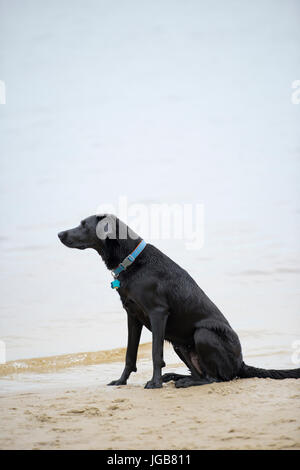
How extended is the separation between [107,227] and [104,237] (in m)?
0.12

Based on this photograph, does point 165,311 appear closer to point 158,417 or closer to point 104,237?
point 104,237

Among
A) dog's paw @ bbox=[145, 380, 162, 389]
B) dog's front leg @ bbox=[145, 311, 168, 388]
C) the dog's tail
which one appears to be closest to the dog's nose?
dog's front leg @ bbox=[145, 311, 168, 388]

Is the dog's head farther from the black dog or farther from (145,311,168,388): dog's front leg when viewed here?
(145,311,168,388): dog's front leg

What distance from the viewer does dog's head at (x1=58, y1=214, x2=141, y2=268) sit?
602cm

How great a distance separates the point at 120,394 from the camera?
5.44 metres

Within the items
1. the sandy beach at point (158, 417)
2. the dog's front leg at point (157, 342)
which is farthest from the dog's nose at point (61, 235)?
the sandy beach at point (158, 417)

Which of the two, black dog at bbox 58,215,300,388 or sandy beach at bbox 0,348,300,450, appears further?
black dog at bbox 58,215,300,388

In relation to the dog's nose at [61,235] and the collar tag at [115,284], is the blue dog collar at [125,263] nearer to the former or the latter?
the collar tag at [115,284]

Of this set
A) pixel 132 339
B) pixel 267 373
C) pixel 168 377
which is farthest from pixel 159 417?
pixel 267 373

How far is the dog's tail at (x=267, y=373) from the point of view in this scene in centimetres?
601

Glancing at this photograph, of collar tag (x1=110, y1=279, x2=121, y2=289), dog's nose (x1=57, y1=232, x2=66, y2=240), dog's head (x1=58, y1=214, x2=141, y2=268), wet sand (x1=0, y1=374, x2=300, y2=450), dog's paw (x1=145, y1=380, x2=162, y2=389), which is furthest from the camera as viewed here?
dog's nose (x1=57, y1=232, x2=66, y2=240)

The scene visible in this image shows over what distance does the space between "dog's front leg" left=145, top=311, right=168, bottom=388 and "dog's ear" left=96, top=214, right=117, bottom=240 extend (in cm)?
96
